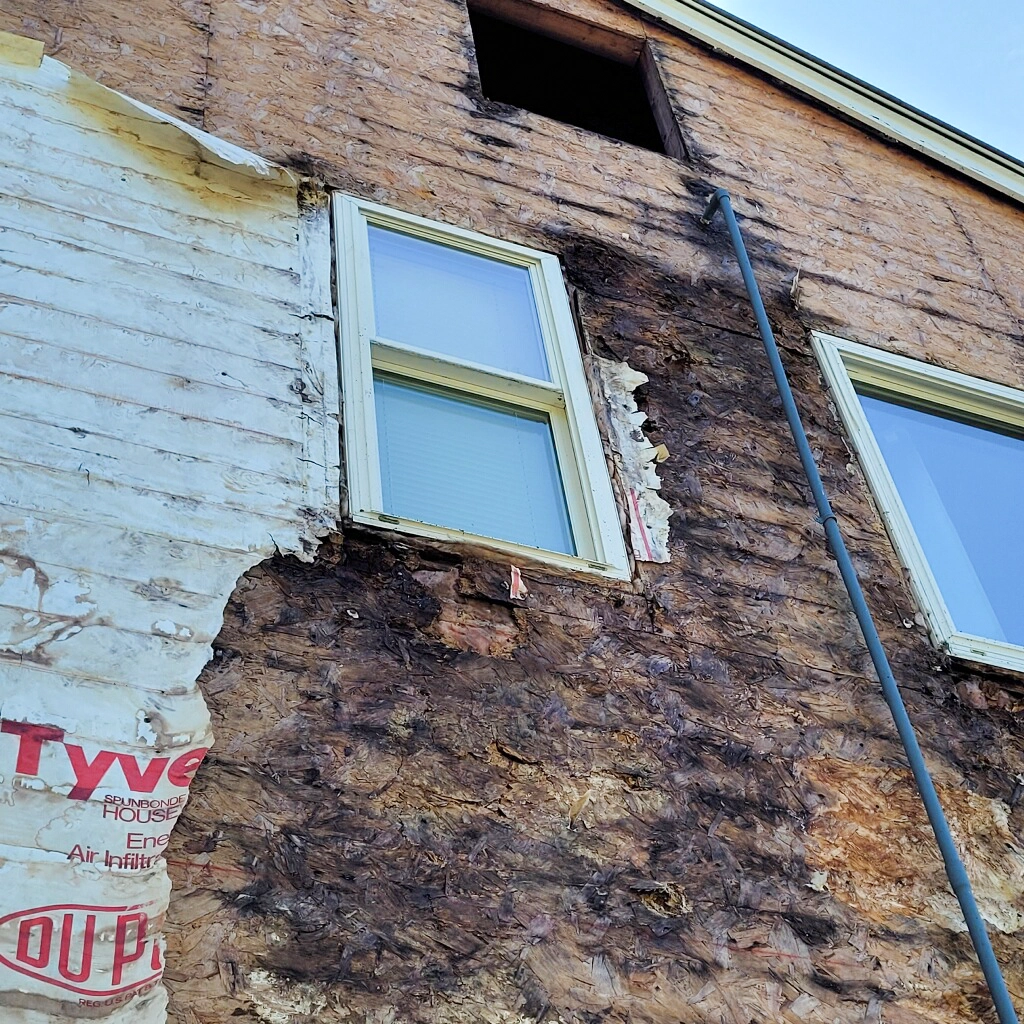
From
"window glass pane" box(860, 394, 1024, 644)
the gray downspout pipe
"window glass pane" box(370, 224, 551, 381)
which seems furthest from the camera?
"window glass pane" box(860, 394, 1024, 644)

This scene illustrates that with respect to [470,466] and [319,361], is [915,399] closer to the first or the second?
[470,466]

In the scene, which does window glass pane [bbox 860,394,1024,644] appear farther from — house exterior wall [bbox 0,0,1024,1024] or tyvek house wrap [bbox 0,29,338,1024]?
tyvek house wrap [bbox 0,29,338,1024]

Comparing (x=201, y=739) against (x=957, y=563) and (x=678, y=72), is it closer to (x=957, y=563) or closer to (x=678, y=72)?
(x=957, y=563)

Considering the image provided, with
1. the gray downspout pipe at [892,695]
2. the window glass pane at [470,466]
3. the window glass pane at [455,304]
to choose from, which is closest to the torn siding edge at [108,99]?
the window glass pane at [455,304]

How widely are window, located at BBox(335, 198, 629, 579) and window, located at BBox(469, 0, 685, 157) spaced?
7.24 ft

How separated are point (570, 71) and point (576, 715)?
4820 mm

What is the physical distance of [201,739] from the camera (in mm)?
2934

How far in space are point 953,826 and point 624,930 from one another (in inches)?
51.6

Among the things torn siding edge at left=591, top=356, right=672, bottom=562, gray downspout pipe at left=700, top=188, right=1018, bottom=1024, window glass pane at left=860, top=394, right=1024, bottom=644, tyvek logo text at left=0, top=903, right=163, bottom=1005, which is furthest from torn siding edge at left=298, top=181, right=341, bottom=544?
window glass pane at left=860, top=394, right=1024, bottom=644

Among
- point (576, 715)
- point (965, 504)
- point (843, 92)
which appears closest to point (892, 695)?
point (576, 715)

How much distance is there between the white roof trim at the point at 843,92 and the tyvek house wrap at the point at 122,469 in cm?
347

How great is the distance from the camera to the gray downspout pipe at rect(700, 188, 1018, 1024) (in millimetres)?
3154

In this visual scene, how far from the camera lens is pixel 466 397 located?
4.32 meters

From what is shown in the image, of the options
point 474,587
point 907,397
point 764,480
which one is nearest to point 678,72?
point 907,397
